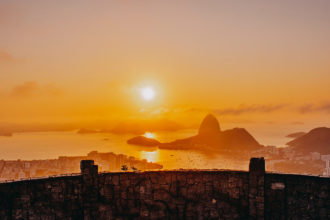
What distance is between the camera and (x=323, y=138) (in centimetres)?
9544

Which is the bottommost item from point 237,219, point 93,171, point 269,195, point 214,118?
point 237,219

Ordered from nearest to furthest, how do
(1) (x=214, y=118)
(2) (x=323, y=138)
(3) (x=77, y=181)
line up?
(3) (x=77, y=181)
(2) (x=323, y=138)
(1) (x=214, y=118)

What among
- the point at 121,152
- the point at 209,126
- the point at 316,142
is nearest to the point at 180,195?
the point at 121,152

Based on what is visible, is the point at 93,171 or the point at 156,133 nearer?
the point at 93,171

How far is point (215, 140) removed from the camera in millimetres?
110750

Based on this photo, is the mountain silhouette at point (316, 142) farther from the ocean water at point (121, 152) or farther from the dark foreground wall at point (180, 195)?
the dark foreground wall at point (180, 195)

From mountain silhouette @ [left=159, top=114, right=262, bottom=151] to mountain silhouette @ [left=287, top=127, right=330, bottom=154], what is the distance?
16.1 metres

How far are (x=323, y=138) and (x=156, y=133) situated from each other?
76247 millimetres

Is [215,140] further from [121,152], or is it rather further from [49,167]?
[49,167]

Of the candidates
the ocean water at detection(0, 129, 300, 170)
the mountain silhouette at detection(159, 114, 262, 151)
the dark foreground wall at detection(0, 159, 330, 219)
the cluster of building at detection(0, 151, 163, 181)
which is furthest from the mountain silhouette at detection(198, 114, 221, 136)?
the dark foreground wall at detection(0, 159, 330, 219)

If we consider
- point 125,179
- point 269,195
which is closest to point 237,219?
point 269,195

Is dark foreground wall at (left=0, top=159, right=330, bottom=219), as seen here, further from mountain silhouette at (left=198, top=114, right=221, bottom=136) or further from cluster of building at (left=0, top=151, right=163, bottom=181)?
mountain silhouette at (left=198, top=114, right=221, bottom=136)

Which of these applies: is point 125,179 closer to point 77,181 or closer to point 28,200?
point 77,181

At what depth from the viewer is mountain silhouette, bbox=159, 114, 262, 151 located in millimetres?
101875
